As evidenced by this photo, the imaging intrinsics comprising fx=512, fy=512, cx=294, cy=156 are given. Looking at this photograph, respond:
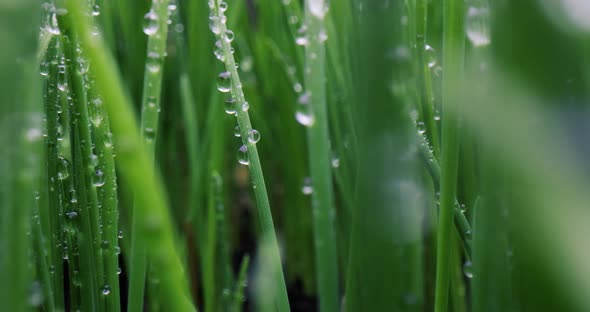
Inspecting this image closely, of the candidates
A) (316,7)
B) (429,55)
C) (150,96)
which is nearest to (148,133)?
(150,96)

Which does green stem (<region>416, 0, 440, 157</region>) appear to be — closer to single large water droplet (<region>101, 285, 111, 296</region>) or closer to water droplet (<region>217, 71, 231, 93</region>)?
water droplet (<region>217, 71, 231, 93</region>)

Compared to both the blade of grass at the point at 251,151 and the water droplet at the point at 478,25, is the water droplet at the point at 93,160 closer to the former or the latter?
the blade of grass at the point at 251,151

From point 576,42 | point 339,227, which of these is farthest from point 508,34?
point 339,227

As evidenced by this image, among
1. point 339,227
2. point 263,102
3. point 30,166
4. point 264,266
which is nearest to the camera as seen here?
point 30,166

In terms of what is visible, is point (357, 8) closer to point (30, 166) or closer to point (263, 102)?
point (30, 166)

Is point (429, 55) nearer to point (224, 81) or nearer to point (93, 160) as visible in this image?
point (224, 81)

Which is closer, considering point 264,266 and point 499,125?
point 499,125

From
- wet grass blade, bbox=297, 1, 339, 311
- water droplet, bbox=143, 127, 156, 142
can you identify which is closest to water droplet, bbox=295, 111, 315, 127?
wet grass blade, bbox=297, 1, 339, 311

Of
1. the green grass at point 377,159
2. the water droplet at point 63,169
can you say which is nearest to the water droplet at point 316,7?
the green grass at point 377,159
